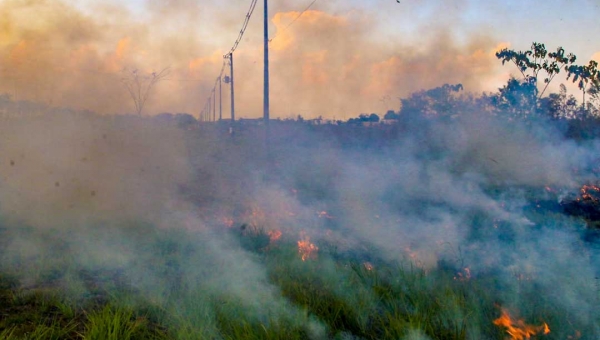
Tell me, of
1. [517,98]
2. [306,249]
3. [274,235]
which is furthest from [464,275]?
[517,98]

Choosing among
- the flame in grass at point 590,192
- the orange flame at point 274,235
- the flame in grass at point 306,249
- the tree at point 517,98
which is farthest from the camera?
the tree at point 517,98

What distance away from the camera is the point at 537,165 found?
→ 884 cm

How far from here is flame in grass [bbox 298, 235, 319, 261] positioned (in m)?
6.42

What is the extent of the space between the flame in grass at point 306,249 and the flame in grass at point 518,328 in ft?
8.83

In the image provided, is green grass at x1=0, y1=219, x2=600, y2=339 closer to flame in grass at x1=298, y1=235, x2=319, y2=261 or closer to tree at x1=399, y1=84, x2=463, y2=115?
flame in grass at x1=298, y1=235, x2=319, y2=261

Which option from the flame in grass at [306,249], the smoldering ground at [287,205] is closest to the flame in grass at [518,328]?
the smoldering ground at [287,205]

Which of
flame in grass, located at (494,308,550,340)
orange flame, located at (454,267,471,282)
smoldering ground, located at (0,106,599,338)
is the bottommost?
orange flame, located at (454,267,471,282)

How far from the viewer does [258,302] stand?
4367 millimetres

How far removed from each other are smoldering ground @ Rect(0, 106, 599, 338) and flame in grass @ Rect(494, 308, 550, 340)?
343mm

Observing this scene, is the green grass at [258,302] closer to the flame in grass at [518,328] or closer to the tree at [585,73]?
the flame in grass at [518,328]

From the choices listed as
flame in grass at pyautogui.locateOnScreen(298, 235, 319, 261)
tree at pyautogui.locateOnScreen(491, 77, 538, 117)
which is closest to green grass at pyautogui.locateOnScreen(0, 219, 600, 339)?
flame in grass at pyautogui.locateOnScreen(298, 235, 319, 261)

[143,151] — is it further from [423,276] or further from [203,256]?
[423,276]

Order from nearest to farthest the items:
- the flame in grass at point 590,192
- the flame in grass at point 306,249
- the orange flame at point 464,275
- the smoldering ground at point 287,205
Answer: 1. the smoldering ground at point 287,205
2. the orange flame at point 464,275
3. the flame in grass at point 306,249
4. the flame in grass at point 590,192

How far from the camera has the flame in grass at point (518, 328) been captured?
3971mm
